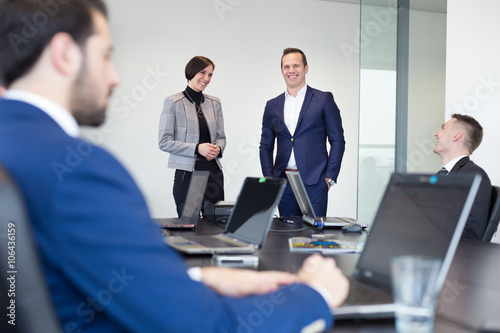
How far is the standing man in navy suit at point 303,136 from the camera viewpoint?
4293 millimetres

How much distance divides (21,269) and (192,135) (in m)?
3.75

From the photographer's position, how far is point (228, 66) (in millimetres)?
6938

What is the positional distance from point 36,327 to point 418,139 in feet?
14.5

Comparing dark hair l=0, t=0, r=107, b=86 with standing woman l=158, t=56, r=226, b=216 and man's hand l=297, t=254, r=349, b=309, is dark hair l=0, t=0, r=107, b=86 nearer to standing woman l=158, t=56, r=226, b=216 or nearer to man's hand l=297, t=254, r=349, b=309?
man's hand l=297, t=254, r=349, b=309

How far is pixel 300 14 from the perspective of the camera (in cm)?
723

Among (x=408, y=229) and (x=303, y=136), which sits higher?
(x=303, y=136)

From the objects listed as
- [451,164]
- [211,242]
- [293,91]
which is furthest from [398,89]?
[211,242]

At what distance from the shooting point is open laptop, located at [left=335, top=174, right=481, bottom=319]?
4.16 feet

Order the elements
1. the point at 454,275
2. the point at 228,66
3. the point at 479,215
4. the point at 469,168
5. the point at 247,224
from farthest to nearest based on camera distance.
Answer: the point at 228,66
the point at 469,168
the point at 479,215
the point at 247,224
the point at 454,275

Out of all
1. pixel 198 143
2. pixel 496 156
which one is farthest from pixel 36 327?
pixel 496 156

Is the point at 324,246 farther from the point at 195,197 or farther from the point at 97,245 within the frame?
the point at 97,245

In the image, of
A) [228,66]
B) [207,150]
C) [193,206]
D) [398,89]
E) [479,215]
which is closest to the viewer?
[479,215]

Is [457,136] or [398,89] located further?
[398,89]

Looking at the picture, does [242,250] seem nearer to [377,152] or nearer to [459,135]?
[459,135]
